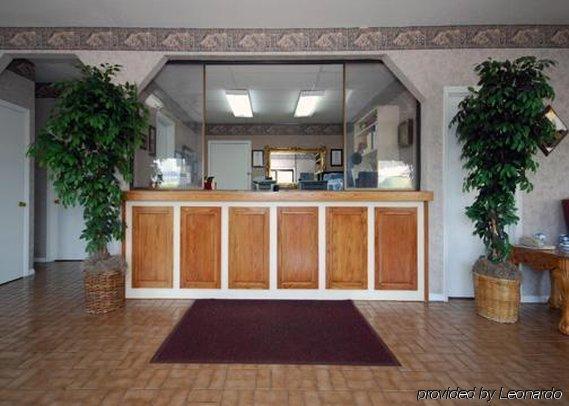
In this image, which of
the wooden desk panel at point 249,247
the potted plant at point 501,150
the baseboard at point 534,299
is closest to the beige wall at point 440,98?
the potted plant at point 501,150

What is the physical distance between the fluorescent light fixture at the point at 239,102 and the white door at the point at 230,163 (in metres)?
0.94

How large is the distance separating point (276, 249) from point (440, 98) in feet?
Answer: 7.67

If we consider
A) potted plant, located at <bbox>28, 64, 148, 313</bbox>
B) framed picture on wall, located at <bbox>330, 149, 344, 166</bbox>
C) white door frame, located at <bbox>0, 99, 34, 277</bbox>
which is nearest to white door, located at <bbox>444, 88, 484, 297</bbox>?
potted plant, located at <bbox>28, 64, 148, 313</bbox>

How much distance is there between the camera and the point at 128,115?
3.42m

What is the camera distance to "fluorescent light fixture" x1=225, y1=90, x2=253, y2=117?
20.2ft

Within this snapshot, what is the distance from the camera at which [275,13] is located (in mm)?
3553

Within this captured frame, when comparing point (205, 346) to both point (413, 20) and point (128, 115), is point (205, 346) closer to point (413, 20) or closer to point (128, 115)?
point (128, 115)

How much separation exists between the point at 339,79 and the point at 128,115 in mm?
3254

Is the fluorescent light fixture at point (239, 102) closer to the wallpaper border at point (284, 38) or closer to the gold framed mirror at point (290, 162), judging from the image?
the gold framed mirror at point (290, 162)

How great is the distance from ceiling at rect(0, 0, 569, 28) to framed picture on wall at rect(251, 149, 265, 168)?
4.70 m

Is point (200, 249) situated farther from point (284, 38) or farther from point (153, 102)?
point (284, 38)

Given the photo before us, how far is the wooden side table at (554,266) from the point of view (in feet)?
9.82

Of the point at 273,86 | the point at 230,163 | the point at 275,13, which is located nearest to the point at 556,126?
the point at 275,13

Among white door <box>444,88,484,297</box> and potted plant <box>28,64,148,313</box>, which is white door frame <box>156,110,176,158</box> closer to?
potted plant <box>28,64,148,313</box>
